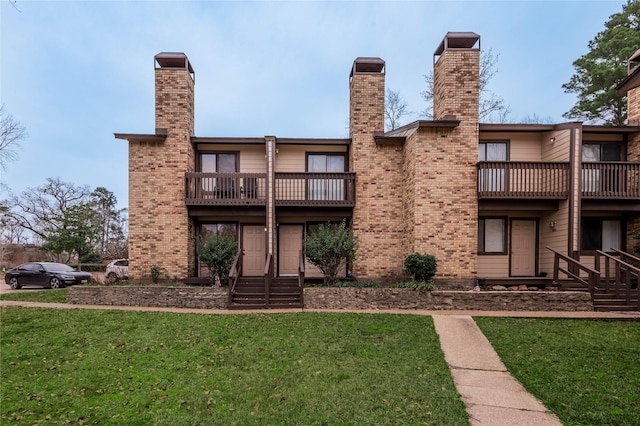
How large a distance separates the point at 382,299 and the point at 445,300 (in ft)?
6.26

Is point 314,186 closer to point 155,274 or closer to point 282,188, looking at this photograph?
point 282,188

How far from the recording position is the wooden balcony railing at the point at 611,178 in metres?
11.8

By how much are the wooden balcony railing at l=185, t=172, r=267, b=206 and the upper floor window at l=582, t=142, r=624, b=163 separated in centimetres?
1308

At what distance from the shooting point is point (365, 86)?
12.9 metres

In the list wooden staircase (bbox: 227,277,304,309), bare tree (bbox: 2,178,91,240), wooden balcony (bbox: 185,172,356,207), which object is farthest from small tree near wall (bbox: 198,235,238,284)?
bare tree (bbox: 2,178,91,240)

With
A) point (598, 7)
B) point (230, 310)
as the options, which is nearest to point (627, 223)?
point (230, 310)

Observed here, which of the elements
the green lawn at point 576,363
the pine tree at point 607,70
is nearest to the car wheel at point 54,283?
the green lawn at point 576,363

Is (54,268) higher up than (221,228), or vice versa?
(221,228)

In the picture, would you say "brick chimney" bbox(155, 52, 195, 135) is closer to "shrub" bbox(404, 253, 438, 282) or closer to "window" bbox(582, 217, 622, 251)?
"shrub" bbox(404, 253, 438, 282)

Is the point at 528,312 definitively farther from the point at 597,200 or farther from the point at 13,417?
the point at 13,417

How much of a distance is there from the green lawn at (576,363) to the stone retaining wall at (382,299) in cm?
114

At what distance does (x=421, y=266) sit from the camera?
35.3ft

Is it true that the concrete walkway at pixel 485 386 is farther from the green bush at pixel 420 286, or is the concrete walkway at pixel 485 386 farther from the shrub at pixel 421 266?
the shrub at pixel 421 266

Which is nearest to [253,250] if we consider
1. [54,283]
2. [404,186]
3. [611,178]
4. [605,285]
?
[404,186]
